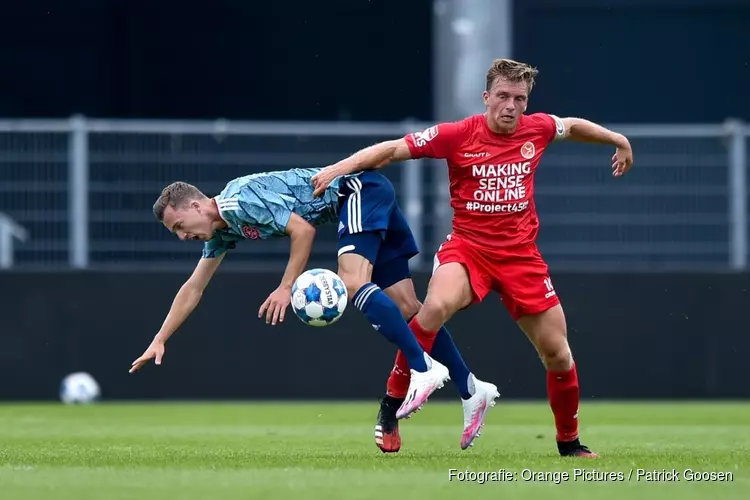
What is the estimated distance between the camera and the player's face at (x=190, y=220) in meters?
7.89

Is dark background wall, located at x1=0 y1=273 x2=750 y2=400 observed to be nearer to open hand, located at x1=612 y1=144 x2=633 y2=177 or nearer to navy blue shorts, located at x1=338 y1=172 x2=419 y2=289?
navy blue shorts, located at x1=338 y1=172 x2=419 y2=289

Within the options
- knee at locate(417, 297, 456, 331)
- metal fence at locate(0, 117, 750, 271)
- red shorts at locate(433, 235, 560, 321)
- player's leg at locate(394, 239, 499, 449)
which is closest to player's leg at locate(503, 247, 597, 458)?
red shorts at locate(433, 235, 560, 321)

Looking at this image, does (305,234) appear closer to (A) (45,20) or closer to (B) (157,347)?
(B) (157,347)

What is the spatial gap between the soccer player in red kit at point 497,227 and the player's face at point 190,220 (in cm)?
60

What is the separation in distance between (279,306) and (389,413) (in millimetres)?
818

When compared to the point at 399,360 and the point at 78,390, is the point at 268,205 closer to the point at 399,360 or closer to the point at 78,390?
the point at 399,360

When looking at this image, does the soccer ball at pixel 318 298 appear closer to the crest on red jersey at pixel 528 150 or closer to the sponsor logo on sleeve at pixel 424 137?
the sponsor logo on sleeve at pixel 424 137

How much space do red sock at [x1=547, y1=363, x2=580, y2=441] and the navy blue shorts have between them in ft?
3.60

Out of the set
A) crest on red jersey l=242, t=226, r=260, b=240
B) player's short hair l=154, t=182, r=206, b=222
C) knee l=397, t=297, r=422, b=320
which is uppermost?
player's short hair l=154, t=182, r=206, b=222

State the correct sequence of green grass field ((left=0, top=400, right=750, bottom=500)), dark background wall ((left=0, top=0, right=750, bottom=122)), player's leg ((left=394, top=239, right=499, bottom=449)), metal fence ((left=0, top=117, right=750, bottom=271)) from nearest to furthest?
green grass field ((left=0, top=400, right=750, bottom=500)) → player's leg ((left=394, top=239, right=499, bottom=449)) → metal fence ((left=0, top=117, right=750, bottom=271)) → dark background wall ((left=0, top=0, right=750, bottom=122))

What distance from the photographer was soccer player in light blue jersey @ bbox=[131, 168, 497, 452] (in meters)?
7.75

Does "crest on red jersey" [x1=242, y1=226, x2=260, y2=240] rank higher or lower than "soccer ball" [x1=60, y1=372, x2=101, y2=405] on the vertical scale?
higher

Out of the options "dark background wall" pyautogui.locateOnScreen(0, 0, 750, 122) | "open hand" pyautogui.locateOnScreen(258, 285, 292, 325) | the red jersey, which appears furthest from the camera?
"dark background wall" pyautogui.locateOnScreen(0, 0, 750, 122)

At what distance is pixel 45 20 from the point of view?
19.0 m
